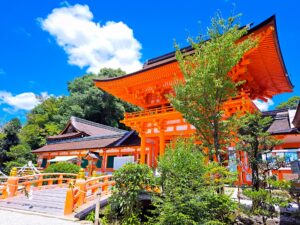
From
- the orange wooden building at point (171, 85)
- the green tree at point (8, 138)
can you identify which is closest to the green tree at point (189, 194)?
the orange wooden building at point (171, 85)

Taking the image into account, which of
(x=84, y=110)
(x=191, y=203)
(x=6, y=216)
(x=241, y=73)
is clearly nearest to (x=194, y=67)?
(x=191, y=203)

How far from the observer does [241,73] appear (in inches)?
404

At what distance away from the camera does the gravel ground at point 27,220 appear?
20.8 feet

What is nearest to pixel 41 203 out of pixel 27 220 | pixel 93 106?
pixel 27 220

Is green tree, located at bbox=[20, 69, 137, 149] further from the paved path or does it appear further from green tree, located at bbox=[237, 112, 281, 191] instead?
green tree, located at bbox=[237, 112, 281, 191]

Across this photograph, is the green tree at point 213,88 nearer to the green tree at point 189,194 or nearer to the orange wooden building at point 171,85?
the green tree at point 189,194

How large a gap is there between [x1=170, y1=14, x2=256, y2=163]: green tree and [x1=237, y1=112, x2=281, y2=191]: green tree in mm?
483

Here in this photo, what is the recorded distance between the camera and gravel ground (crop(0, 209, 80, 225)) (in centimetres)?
635

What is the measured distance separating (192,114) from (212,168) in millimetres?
1771

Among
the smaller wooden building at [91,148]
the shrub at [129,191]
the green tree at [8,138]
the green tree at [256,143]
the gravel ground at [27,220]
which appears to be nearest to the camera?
the green tree at [256,143]

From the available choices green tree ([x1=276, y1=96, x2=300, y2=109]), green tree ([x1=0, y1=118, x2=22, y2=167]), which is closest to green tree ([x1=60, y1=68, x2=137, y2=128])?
green tree ([x1=0, y1=118, x2=22, y2=167])

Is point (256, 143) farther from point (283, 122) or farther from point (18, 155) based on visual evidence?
point (18, 155)

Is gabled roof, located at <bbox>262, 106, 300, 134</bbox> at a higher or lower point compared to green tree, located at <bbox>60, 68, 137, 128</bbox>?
lower

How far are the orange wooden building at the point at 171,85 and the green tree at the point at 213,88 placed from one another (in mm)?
2697
